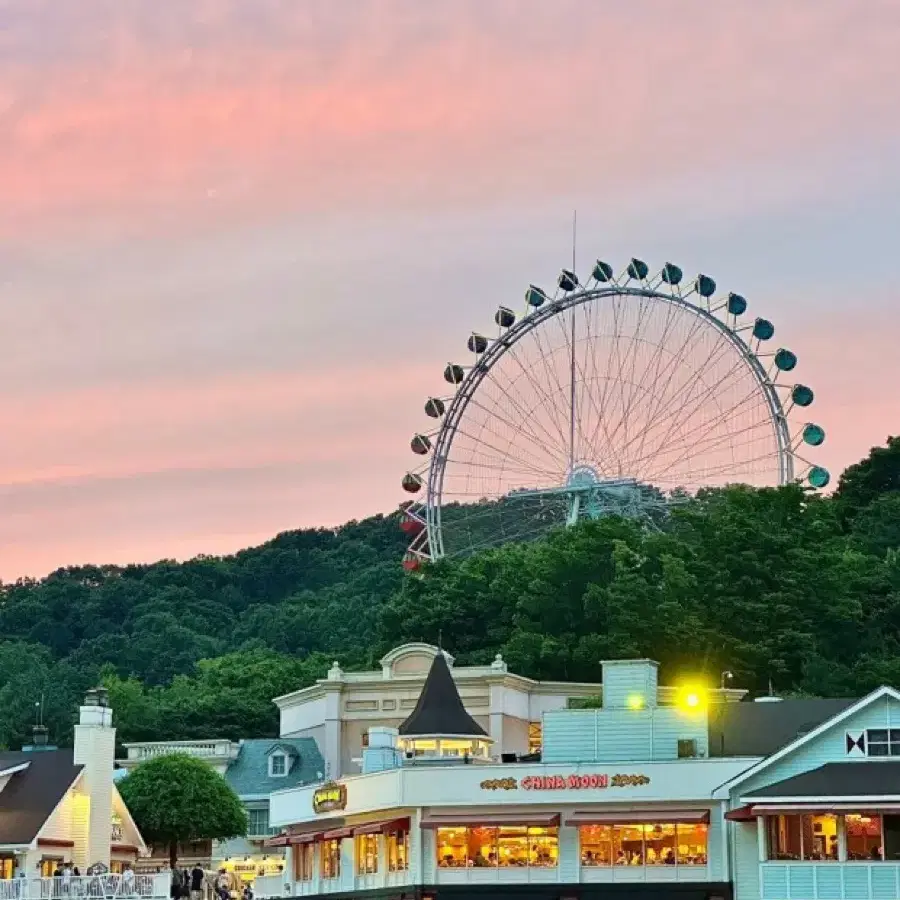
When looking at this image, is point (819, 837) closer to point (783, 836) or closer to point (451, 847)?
point (783, 836)

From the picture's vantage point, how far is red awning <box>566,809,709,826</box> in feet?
178

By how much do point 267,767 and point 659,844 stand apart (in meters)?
33.7

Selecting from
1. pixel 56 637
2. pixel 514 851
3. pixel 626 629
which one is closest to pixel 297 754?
pixel 626 629

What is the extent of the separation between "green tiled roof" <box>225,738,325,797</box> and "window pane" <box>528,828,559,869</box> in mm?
28613

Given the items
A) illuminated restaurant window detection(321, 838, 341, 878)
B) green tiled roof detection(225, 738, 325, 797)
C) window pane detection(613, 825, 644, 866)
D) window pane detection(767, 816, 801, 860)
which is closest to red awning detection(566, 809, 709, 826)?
window pane detection(613, 825, 644, 866)

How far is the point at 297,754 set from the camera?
8631cm

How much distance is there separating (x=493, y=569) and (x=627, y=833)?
46.5 meters

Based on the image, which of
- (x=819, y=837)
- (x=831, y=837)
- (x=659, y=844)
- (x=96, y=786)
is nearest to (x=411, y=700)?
(x=96, y=786)

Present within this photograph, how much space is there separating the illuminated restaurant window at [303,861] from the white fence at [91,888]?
4.80 m

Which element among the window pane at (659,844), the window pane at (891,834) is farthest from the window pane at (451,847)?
the window pane at (891,834)

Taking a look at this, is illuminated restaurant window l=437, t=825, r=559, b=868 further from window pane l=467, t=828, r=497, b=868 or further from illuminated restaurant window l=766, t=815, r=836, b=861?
illuminated restaurant window l=766, t=815, r=836, b=861

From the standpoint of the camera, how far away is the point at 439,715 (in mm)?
61500

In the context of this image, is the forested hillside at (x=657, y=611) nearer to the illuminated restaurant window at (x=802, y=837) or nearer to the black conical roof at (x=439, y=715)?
the black conical roof at (x=439, y=715)

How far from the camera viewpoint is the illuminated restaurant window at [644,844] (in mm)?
54562
